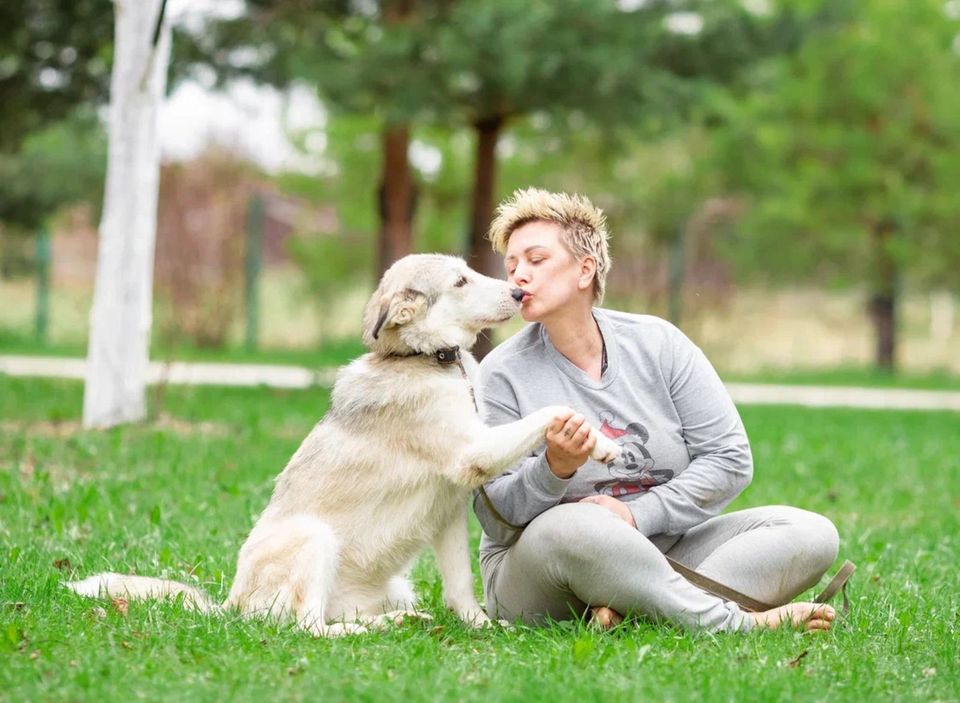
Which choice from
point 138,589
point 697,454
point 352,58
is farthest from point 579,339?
point 352,58

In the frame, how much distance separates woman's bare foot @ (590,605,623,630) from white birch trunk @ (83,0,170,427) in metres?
6.22

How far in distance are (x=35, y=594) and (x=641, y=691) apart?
2387 millimetres

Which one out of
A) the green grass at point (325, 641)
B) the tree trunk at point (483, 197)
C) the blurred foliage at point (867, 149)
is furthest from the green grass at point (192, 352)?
the green grass at point (325, 641)

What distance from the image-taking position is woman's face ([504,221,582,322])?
445 cm

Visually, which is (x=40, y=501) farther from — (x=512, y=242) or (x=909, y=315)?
(x=909, y=315)

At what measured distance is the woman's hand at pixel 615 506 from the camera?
14.1ft

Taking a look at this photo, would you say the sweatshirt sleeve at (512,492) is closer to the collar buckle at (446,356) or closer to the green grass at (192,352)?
the collar buckle at (446,356)

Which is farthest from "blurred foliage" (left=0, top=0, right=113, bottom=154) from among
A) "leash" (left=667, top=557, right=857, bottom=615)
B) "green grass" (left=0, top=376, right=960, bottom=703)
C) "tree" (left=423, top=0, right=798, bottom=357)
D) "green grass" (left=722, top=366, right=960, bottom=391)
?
"green grass" (left=722, top=366, right=960, bottom=391)

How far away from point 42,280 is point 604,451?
1893 centimetres

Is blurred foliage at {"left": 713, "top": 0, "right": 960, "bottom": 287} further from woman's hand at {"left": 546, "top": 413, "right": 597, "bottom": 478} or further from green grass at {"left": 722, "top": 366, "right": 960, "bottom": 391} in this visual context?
woman's hand at {"left": 546, "top": 413, "right": 597, "bottom": 478}

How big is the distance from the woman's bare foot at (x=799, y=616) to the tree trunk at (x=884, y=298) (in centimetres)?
1732

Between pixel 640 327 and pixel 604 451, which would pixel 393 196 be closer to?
pixel 640 327

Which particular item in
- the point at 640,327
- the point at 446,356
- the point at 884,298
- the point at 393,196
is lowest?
the point at 446,356

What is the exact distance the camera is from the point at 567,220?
4.52m
